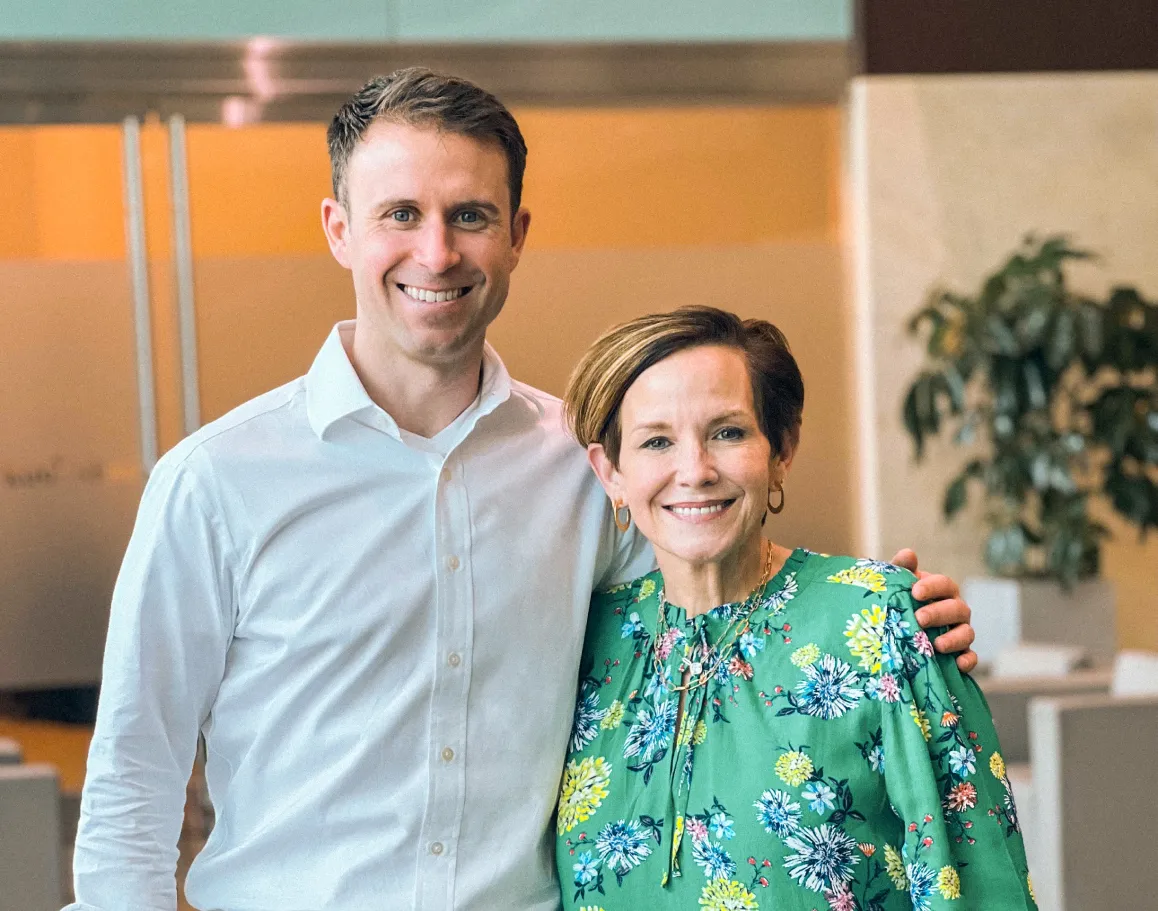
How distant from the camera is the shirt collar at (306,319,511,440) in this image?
6.75 feet

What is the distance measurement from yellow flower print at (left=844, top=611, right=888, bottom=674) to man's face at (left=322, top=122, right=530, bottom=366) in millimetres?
625

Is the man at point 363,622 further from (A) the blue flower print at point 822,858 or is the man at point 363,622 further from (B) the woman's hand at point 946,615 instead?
(A) the blue flower print at point 822,858

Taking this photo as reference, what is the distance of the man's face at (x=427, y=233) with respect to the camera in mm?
1995

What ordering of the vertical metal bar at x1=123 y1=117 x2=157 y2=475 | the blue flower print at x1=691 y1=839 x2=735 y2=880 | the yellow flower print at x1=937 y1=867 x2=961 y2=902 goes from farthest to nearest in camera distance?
1. the vertical metal bar at x1=123 y1=117 x2=157 y2=475
2. the blue flower print at x1=691 y1=839 x2=735 y2=880
3. the yellow flower print at x1=937 y1=867 x2=961 y2=902

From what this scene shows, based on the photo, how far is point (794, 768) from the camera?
6.34 ft

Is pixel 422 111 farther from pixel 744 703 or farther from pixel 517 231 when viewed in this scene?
pixel 744 703

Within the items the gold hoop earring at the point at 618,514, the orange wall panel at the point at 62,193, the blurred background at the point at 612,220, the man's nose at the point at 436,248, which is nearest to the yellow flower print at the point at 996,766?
the gold hoop earring at the point at 618,514

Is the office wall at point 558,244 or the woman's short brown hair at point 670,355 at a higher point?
the office wall at point 558,244

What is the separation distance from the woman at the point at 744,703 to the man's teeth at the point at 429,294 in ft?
0.77

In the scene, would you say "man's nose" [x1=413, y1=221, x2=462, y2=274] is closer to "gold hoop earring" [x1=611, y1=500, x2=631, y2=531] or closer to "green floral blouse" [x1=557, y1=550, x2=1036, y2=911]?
"gold hoop earring" [x1=611, y1=500, x2=631, y2=531]

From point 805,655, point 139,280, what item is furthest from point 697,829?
point 139,280

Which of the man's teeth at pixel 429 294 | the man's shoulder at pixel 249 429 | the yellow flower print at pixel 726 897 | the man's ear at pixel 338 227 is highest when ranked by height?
the man's ear at pixel 338 227

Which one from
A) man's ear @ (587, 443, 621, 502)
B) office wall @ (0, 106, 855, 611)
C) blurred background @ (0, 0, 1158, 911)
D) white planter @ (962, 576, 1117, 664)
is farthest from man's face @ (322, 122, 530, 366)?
white planter @ (962, 576, 1117, 664)

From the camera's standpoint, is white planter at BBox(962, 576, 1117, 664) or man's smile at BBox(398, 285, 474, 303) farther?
white planter at BBox(962, 576, 1117, 664)
